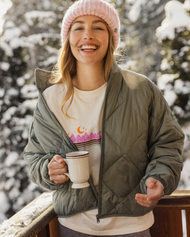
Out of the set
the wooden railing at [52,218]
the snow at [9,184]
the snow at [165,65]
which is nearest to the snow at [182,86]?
the snow at [165,65]

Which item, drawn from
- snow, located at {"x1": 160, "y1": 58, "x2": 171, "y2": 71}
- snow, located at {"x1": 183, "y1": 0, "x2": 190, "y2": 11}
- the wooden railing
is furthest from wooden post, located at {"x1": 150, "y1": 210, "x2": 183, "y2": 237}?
snow, located at {"x1": 183, "y1": 0, "x2": 190, "y2": 11}

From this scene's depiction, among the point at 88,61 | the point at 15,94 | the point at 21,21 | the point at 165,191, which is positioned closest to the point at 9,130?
the point at 15,94

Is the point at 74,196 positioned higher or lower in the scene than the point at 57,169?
lower

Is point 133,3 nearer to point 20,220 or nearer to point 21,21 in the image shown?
point 21,21

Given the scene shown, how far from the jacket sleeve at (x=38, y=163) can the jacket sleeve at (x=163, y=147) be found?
0.41m

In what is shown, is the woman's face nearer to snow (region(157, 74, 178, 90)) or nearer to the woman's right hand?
the woman's right hand

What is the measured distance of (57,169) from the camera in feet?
3.58

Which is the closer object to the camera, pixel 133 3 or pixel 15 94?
pixel 133 3

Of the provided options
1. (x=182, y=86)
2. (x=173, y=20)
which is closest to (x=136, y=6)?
(x=173, y=20)

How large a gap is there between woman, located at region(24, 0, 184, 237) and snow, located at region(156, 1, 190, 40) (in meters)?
1.33

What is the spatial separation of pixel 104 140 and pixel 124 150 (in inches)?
3.9

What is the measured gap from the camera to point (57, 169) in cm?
109

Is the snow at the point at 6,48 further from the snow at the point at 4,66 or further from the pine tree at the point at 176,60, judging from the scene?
the pine tree at the point at 176,60

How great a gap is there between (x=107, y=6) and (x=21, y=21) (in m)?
1.95
